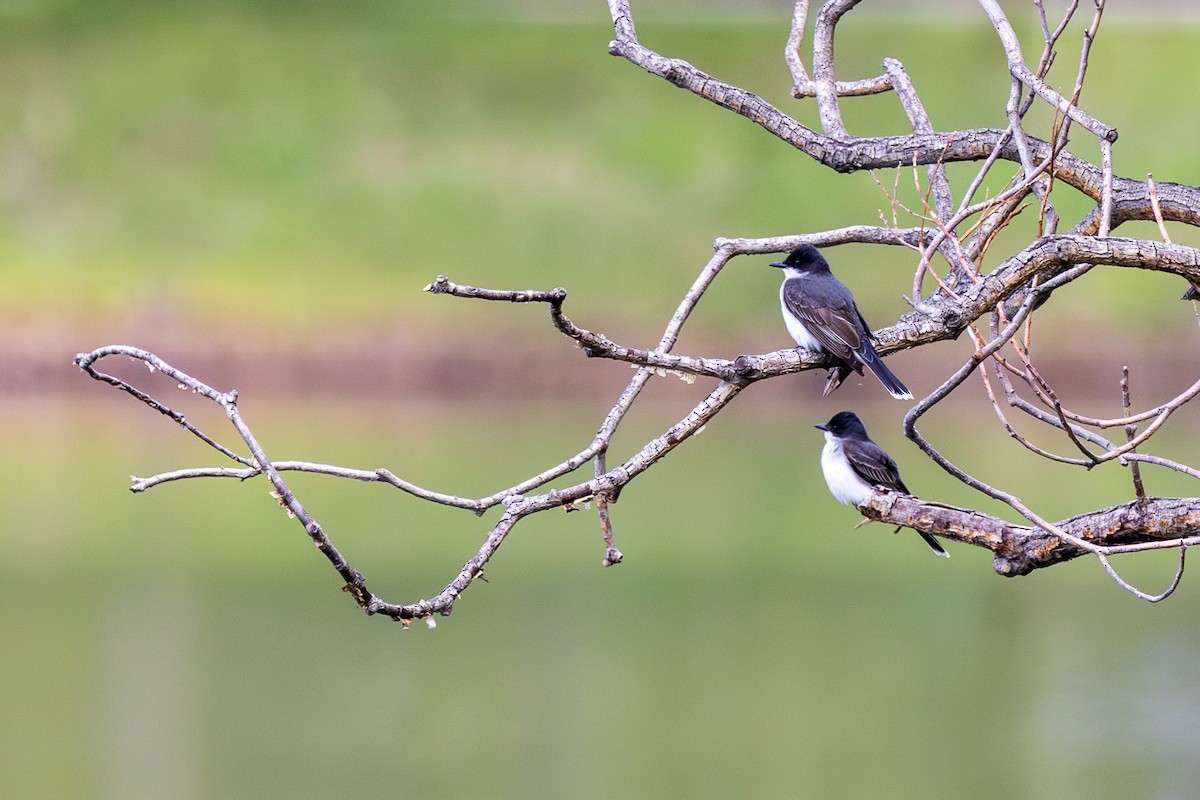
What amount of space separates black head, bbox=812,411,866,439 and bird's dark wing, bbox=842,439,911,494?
0.78 ft

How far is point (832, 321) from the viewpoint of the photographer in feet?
21.4

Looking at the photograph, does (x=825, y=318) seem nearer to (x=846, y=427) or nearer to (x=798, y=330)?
(x=798, y=330)

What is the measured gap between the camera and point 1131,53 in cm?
3681

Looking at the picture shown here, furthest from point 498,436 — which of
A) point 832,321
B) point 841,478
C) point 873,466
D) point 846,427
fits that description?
point 832,321

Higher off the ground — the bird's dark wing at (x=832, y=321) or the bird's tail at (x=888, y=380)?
the bird's dark wing at (x=832, y=321)

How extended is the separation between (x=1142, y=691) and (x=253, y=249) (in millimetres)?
23954

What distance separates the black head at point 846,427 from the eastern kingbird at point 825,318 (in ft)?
2.49

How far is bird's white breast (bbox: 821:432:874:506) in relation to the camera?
7345 mm

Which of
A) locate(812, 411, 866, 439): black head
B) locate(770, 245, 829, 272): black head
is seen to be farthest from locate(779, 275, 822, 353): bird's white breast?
locate(812, 411, 866, 439): black head

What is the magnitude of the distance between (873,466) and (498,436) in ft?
49.9

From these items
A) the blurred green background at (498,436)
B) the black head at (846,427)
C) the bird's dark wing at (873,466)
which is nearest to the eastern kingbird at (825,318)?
the bird's dark wing at (873,466)

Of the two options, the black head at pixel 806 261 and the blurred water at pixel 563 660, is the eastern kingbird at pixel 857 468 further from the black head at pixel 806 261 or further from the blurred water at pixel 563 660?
the blurred water at pixel 563 660

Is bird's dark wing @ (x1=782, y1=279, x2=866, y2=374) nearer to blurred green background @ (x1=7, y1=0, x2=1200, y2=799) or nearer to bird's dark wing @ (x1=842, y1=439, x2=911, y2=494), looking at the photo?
bird's dark wing @ (x1=842, y1=439, x2=911, y2=494)

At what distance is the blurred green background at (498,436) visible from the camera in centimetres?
1220
